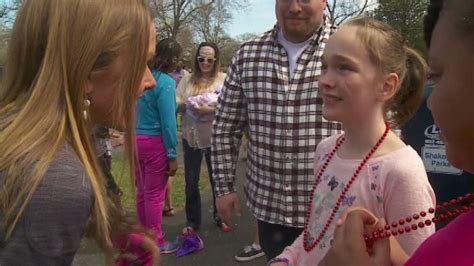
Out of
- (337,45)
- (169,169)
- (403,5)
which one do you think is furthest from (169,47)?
(403,5)

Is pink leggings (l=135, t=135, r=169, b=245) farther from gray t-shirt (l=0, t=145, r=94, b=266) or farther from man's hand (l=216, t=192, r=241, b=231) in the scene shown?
gray t-shirt (l=0, t=145, r=94, b=266)

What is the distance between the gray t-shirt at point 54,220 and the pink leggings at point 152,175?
11.6 feet

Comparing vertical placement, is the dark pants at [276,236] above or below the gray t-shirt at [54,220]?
below

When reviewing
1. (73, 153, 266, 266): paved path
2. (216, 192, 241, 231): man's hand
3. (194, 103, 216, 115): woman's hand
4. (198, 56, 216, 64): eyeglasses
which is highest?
(198, 56, 216, 64): eyeglasses

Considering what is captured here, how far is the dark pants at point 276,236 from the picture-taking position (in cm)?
258

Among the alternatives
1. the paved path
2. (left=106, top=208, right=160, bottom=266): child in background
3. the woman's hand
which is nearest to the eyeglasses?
the woman's hand

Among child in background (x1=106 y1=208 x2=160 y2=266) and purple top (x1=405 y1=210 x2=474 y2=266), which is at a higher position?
purple top (x1=405 y1=210 x2=474 y2=266)

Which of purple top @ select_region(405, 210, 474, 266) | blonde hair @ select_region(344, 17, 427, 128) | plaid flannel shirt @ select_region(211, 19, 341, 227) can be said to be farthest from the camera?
plaid flannel shirt @ select_region(211, 19, 341, 227)

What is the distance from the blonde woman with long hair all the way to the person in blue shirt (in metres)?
3.16

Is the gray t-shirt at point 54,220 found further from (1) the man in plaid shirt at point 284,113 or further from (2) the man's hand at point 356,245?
(1) the man in plaid shirt at point 284,113

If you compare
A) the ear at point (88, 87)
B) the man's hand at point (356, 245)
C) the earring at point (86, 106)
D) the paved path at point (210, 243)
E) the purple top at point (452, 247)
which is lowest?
the paved path at point (210, 243)

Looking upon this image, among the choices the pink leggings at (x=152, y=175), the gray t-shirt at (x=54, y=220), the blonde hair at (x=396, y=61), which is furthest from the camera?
the pink leggings at (x=152, y=175)

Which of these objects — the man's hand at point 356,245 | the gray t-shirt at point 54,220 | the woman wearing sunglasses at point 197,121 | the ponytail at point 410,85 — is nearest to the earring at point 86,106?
the gray t-shirt at point 54,220

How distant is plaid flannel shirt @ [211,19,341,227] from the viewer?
2.50m
